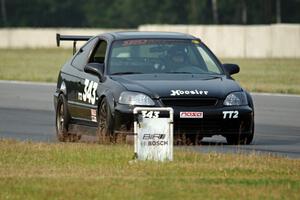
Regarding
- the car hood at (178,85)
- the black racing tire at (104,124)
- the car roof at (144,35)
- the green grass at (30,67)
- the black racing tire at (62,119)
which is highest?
the car roof at (144,35)

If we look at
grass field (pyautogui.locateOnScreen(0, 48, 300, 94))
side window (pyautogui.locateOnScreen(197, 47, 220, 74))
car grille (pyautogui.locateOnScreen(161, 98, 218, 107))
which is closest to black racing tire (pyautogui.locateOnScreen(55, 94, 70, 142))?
side window (pyautogui.locateOnScreen(197, 47, 220, 74))

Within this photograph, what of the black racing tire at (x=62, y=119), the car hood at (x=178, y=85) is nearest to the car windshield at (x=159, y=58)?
the car hood at (x=178, y=85)

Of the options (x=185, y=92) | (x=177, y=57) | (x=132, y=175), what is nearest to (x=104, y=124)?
(x=185, y=92)

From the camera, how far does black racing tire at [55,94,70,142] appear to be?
15.8 meters

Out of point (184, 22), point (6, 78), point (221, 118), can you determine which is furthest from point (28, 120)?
point (184, 22)

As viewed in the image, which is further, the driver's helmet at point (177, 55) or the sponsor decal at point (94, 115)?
the driver's helmet at point (177, 55)

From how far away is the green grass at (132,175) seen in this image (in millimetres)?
9352

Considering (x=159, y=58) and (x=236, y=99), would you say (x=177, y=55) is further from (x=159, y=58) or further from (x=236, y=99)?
(x=236, y=99)

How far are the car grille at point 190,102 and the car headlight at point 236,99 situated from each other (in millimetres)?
152

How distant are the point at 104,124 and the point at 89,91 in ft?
2.61

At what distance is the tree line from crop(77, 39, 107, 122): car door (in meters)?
77.0

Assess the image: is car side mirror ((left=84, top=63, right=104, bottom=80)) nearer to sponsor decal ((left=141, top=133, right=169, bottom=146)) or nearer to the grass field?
sponsor decal ((left=141, top=133, right=169, bottom=146))

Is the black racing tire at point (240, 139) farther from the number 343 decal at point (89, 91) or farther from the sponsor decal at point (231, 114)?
the number 343 decal at point (89, 91)

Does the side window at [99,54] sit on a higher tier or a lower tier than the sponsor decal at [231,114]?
higher
